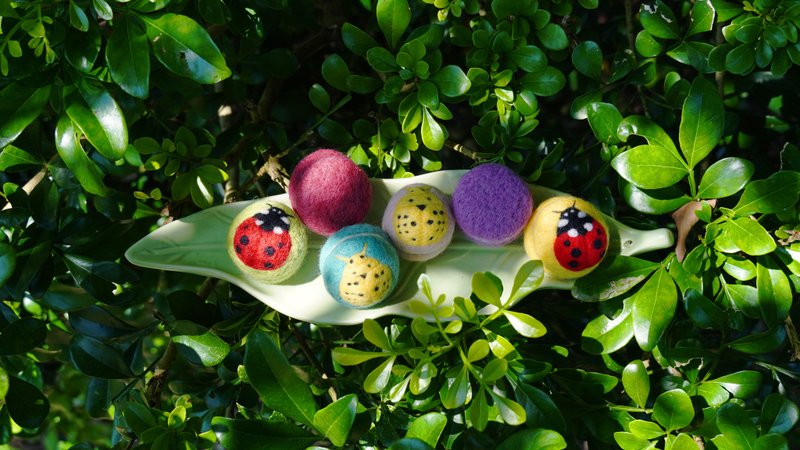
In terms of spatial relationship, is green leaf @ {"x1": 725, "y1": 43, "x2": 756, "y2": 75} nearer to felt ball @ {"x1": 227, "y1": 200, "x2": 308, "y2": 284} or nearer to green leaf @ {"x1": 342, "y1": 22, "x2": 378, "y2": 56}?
green leaf @ {"x1": 342, "y1": 22, "x2": 378, "y2": 56}

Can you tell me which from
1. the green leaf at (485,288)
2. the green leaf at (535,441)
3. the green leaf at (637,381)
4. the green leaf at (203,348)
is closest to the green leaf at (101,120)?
the green leaf at (203,348)

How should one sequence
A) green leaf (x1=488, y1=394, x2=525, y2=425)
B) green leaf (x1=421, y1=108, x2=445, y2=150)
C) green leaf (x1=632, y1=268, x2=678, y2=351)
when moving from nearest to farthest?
green leaf (x1=488, y1=394, x2=525, y2=425), green leaf (x1=632, y1=268, x2=678, y2=351), green leaf (x1=421, y1=108, x2=445, y2=150)

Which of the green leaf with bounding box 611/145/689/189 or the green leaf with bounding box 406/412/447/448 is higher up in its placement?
the green leaf with bounding box 611/145/689/189

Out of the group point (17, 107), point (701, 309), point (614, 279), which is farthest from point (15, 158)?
point (701, 309)

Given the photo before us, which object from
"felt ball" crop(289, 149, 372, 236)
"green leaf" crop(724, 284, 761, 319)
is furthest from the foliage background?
"felt ball" crop(289, 149, 372, 236)

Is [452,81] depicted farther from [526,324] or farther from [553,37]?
[526,324]

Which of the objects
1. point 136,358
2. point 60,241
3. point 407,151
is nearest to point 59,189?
point 60,241

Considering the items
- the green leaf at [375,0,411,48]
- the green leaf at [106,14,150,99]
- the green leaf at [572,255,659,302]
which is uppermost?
the green leaf at [106,14,150,99]

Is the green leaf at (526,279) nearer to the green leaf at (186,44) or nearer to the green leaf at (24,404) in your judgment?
the green leaf at (186,44)
